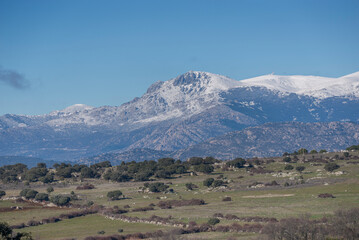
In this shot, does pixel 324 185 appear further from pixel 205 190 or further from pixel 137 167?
pixel 137 167

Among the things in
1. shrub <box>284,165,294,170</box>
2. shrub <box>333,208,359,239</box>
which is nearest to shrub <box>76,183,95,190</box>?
shrub <box>284,165,294,170</box>

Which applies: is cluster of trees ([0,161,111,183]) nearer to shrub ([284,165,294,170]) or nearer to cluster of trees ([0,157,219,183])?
cluster of trees ([0,157,219,183])

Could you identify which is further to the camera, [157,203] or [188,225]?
[157,203]

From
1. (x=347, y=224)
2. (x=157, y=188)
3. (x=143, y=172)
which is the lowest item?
(x=347, y=224)

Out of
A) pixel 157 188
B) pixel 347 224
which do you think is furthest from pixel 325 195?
pixel 157 188

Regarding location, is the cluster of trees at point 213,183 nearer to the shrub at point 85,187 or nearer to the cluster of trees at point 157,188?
the cluster of trees at point 157,188

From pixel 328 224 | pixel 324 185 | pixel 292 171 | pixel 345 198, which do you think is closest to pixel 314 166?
pixel 292 171

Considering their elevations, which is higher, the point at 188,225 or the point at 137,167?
the point at 137,167

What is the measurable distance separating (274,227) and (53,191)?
9332 cm

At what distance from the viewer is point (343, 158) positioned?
171 metres

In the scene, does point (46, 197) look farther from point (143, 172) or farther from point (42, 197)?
point (143, 172)

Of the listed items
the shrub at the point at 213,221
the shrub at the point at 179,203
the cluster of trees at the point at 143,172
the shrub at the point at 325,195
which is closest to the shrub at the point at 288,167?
the cluster of trees at the point at 143,172

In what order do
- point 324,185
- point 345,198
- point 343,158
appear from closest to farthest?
point 345,198, point 324,185, point 343,158

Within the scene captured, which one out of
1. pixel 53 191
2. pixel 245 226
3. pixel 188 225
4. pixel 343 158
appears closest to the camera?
pixel 245 226
